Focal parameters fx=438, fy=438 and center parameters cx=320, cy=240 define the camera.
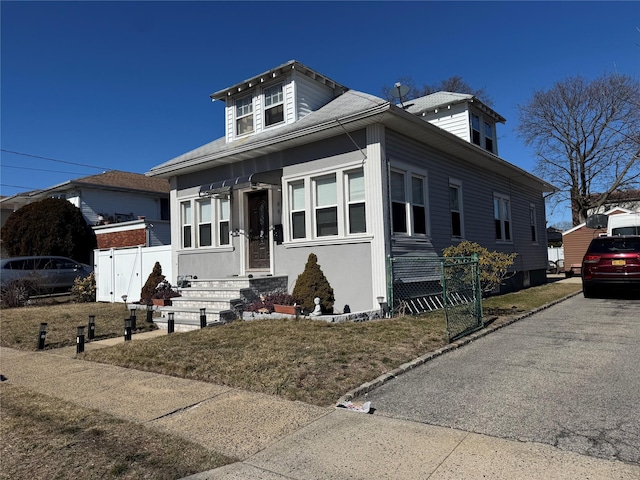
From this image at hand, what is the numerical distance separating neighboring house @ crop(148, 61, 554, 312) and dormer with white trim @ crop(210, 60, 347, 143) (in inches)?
1.4

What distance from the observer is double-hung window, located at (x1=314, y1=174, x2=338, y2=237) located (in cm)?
1059

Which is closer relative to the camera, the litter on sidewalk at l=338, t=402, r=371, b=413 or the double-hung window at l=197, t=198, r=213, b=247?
the litter on sidewalk at l=338, t=402, r=371, b=413

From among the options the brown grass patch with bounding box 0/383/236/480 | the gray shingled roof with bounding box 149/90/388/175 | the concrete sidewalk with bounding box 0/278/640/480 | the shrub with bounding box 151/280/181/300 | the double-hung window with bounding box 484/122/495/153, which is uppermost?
the double-hung window with bounding box 484/122/495/153

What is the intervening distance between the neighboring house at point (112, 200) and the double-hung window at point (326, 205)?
1194 centimetres

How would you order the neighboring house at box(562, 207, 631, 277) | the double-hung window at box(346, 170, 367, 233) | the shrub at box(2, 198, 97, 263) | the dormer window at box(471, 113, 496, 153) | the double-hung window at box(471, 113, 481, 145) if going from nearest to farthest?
the double-hung window at box(346, 170, 367, 233) → the double-hung window at box(471, 113, 481, 145) → the dormer window at box(471, 113, 496, 153) → the shrub at box(2, 198, 97, 263) → the neighboring house at box(562, 207, 631, 277)

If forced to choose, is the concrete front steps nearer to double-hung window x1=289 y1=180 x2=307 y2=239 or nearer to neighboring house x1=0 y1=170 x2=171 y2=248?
double-hung window x1=289 y1=180 x2=307 y2=239

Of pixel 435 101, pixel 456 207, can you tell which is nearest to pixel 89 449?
pixel 456 207

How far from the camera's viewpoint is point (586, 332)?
25.1 feet

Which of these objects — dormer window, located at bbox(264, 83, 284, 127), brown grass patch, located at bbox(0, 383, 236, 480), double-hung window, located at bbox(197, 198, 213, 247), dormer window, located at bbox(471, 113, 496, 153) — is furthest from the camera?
dormer window, located at bbox(471, 113, 496, 153)

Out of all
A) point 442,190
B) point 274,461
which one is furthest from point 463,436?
point 442,190

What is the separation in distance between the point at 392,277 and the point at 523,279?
9.97 m

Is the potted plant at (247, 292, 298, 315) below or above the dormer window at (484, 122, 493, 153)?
below

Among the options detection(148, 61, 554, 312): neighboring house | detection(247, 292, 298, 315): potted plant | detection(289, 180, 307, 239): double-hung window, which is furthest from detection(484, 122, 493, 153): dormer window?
detection(247, 292, 298, 315): potted plant

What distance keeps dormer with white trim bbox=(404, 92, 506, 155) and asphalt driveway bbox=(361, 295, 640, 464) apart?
30.6 feet
